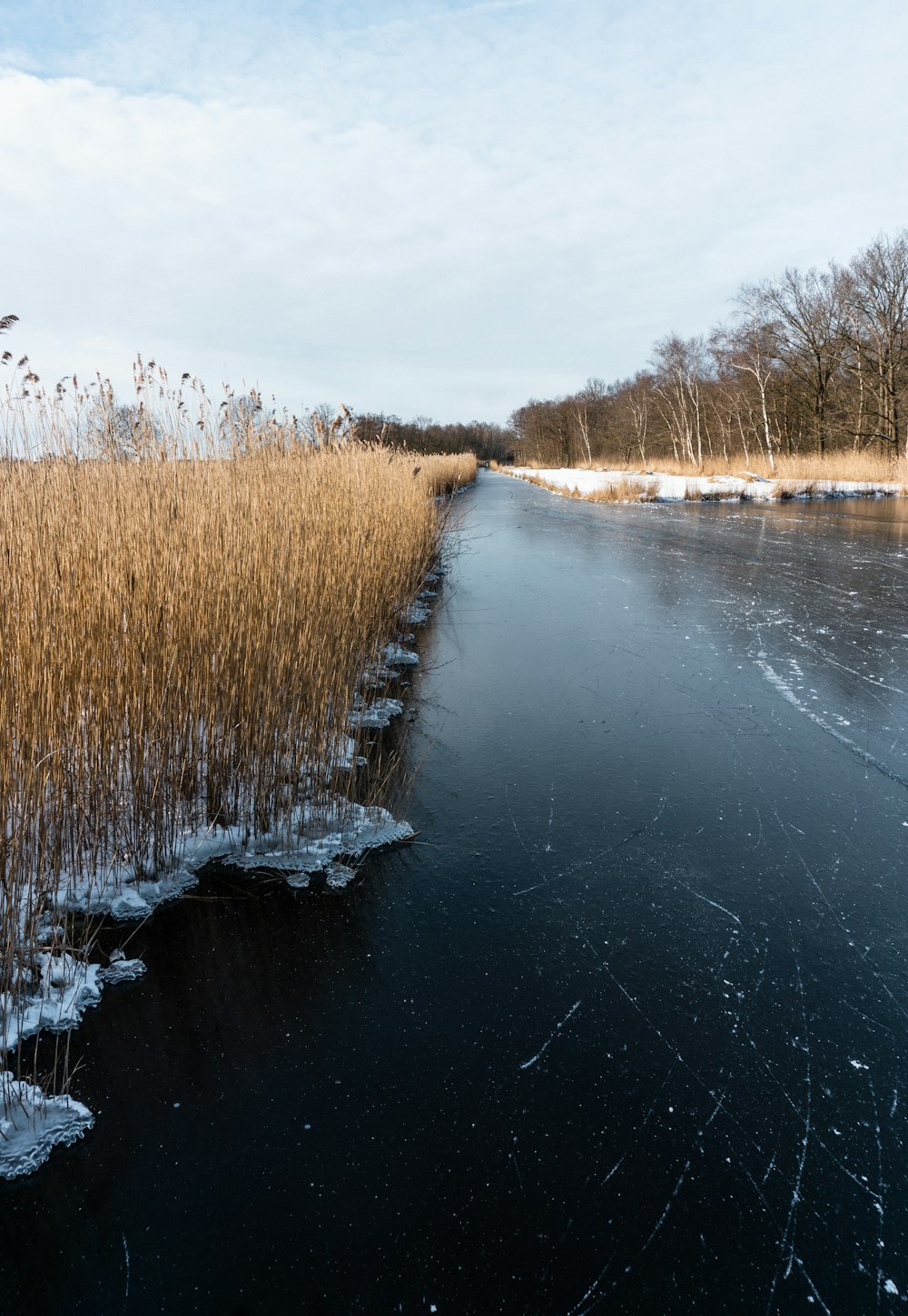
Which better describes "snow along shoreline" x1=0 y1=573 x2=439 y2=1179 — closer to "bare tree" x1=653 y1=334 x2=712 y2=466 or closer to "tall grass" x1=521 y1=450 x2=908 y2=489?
"tall grass" x1=521 y1=450 x2=908 y2=489

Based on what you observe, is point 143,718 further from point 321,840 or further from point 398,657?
point 398,657

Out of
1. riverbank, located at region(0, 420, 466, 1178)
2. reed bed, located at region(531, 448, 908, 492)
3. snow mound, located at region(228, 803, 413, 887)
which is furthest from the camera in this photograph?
reed bed, located at region(531, 448, 908, 492)

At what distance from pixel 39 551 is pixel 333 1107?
1.80 meters

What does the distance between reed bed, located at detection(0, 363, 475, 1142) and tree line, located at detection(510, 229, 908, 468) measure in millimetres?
22008

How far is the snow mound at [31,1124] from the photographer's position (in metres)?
1.40

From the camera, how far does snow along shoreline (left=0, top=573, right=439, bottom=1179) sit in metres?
1.47

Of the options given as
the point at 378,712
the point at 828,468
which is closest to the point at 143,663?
the point at 378,712

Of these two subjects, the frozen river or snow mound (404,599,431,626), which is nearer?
the frozen river

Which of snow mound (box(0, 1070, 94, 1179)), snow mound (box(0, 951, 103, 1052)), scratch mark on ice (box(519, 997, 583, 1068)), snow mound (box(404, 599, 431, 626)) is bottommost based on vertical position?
scratch mark on ice (box(519, 997, 583, 1068))

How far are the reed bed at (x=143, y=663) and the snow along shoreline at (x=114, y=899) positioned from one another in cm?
3

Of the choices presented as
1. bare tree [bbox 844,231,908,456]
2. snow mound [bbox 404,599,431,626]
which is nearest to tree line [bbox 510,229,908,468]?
bare tree [bbox 844,231,908,456]

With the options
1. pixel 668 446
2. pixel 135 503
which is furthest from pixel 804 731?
pixel 668 446

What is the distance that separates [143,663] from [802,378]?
26875 mm

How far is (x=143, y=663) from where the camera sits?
225 cm
